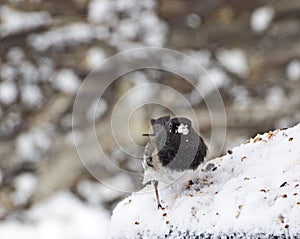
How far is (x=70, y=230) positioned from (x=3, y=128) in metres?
0.45

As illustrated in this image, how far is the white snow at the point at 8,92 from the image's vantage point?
2389mm

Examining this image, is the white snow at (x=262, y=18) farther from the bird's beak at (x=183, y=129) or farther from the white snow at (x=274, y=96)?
the bird's beak at (x=183, y=129)

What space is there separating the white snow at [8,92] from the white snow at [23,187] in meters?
0.28

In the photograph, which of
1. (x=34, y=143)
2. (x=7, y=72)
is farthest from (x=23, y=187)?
(x=7, y=72)

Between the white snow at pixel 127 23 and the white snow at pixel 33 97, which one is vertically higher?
the white snow at pixel 127 23

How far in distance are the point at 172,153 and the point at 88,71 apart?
1.44 m

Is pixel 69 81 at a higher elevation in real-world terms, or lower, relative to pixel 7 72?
lower

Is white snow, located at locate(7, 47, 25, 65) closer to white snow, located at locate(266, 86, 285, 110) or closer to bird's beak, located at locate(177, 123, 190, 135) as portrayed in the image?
white snow, located at locate(266, 86, 285, 110)

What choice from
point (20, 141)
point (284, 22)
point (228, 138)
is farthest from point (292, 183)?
point (20, 141)

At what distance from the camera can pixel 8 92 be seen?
2.41m

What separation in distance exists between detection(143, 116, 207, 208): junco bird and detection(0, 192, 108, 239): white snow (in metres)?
1.40

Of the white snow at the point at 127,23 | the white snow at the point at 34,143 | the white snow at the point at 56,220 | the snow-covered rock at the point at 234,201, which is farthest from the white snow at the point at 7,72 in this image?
the snow-covered rock at the point at 234,201

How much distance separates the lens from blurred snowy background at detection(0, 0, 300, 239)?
2.16 meters

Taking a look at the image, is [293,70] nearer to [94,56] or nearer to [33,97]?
[94,56]
